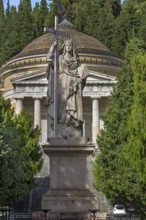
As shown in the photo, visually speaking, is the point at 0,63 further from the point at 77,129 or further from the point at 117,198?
the point at 77,129

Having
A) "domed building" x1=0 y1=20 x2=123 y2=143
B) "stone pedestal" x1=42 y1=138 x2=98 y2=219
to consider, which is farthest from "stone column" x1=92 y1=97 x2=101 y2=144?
"stone pedestal" x1=42 y1=138 x2=98 y2=219

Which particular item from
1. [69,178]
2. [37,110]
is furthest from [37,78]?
[69,178]

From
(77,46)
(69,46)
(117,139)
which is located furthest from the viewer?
(77,46)

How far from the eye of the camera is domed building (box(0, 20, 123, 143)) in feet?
237

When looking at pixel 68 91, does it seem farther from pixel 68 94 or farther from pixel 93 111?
pixel 93 111

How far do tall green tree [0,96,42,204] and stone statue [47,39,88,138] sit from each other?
19.2 ft

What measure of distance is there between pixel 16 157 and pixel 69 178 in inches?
447

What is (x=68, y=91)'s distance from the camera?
15984 mm

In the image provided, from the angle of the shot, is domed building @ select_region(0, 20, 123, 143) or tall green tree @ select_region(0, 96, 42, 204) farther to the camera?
domed building @ select_region(0, 20, 123, 143)

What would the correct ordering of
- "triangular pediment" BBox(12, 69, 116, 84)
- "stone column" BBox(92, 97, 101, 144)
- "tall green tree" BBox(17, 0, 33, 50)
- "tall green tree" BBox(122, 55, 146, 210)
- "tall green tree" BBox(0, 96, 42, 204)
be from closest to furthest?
"tall green tree" BBox(0, 96, 42, 204) → "tall green tree" BBox(122, 55, 146, 210) → "triangular pediment" BBox(12, 69, 116, 84) → "stone column" BBox(92, 97, 101, 144) → "tall green tree" BBox(17, 0, 33, 50)

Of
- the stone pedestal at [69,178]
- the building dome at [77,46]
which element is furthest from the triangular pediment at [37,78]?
the stone pedestal at [69,178]

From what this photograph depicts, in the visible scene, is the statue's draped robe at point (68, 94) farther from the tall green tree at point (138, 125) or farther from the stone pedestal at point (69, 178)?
the tall green tree at point (138, 125)

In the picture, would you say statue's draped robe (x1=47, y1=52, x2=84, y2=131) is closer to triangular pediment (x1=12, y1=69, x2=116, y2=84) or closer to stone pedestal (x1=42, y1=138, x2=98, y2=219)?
stone pedestal (x1=42, y1=138, x2=98, y2=219)

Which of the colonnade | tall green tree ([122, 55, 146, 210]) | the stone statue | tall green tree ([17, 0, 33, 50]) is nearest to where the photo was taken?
the stone statue
